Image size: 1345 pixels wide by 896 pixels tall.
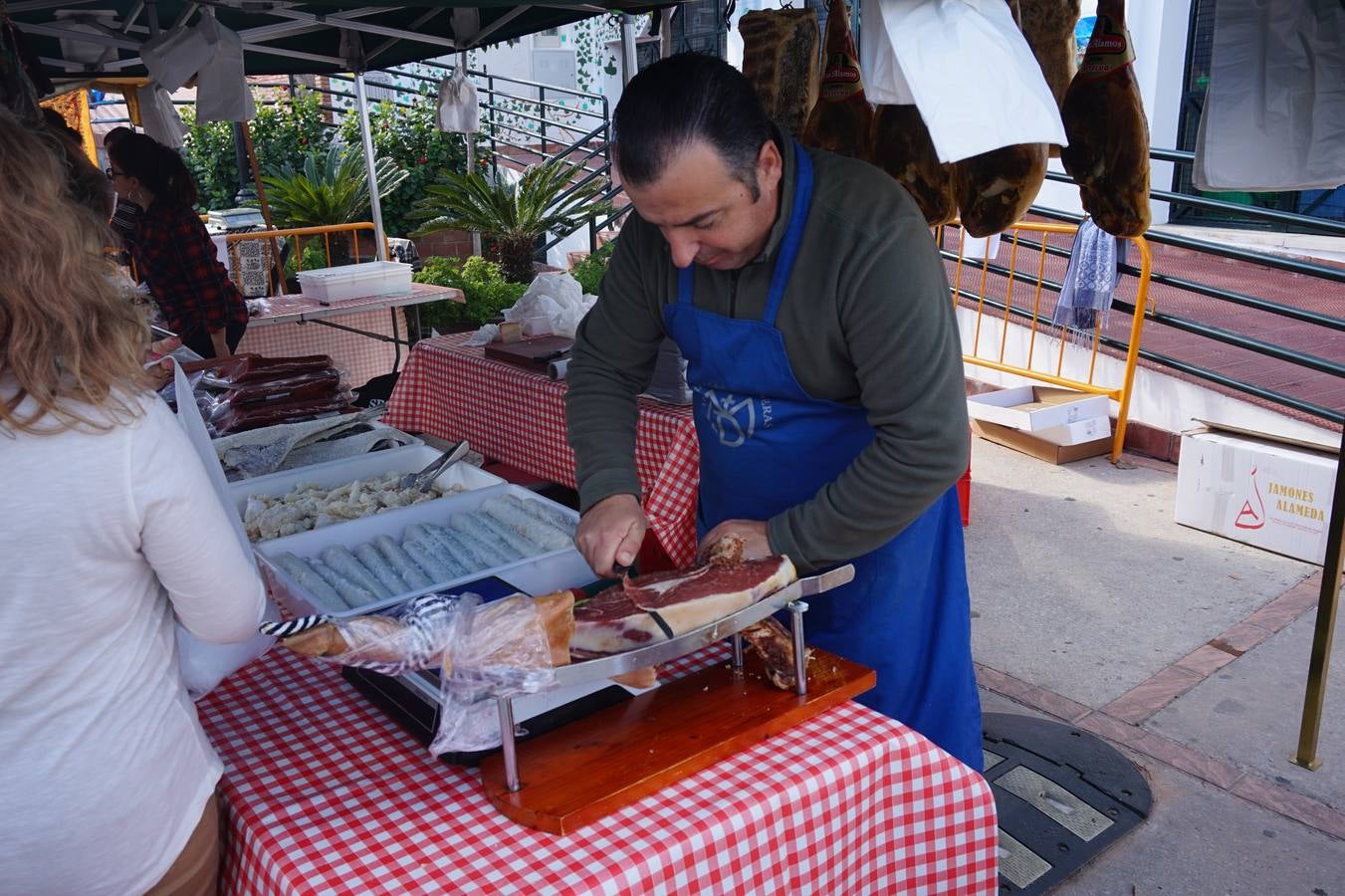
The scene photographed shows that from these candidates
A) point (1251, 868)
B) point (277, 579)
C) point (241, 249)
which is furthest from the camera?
point (241, 249)

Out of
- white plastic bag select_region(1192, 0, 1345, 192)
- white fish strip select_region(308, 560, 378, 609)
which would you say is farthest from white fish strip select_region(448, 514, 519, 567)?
white plastic bag select_region(1192, 0, 1345, 192)

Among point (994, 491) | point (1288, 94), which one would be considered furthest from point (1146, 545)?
point (1288, 94)

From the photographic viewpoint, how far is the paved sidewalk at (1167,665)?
2.87 m

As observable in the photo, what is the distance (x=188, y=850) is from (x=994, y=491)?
509 centimetres

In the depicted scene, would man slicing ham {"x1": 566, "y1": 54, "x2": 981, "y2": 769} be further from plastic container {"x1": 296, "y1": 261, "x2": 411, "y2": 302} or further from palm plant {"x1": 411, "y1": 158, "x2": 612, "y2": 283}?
palm plant {"x1": 411, "y1": 158, "x2": 612, "y2": 283}

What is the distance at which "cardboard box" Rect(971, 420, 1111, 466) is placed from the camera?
20.1ft

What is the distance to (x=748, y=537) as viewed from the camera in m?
1.71

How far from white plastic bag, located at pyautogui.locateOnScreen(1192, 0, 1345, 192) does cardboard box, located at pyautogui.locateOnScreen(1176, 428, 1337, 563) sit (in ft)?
8.16

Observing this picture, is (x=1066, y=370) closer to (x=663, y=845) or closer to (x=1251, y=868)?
(x=1251, y=868)

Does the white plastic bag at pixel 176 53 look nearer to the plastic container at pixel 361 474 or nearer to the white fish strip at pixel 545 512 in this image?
the plastic container at pixel 361 474

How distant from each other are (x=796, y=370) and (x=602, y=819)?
892mm

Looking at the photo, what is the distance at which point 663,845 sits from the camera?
4.22 ft

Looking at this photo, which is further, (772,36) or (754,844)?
(772,36)

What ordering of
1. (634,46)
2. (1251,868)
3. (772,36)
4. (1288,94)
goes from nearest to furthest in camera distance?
(1288,94) < (1251,868) < (772,36) < (634,46)
